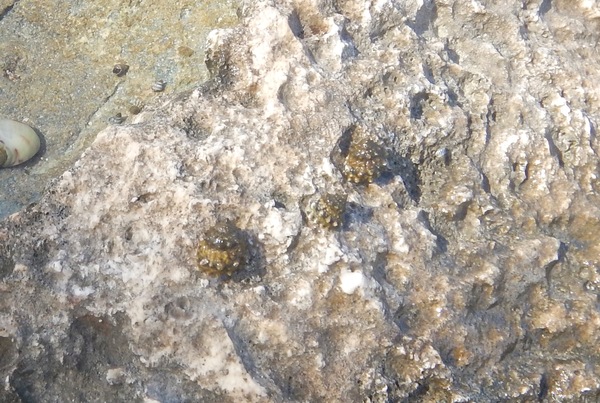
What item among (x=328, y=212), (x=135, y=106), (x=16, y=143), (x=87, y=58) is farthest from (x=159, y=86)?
(x=328, y=212)

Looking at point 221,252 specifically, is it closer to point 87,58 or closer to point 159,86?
point 159,86

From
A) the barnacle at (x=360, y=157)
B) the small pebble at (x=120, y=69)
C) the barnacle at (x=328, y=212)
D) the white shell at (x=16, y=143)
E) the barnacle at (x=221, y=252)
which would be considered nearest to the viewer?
the barnacle at (x=221, y=252)

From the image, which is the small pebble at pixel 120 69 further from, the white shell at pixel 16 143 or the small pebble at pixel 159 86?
the white shell at pixel 16 143

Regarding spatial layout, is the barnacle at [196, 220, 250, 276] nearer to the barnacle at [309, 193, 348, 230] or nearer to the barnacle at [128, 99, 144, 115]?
the barnacle at [309, 193, 348, 230]

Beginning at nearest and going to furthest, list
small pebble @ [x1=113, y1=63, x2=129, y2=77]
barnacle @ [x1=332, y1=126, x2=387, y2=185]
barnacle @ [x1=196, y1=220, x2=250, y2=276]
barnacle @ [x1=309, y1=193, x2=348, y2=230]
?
barnacle @ [x1=196, y1=220, x2=250, y2=276]
barnacle @ [x1=309, y1=193, x2=348, y2=230]
barnacle @ [x1=332, y1=126, x2=387, y2=185]
small pebble @ [x1=113, y1=63, x2=129, y2=77]

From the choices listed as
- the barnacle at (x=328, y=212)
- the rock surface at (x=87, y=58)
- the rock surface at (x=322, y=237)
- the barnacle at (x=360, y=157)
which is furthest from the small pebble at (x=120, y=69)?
the barnacle at (x=328, y=212)

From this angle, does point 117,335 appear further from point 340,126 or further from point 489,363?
point 489,363

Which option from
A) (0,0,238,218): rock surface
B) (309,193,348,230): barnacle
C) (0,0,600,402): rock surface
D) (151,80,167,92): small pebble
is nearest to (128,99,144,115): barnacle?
(0,0,238,218): rock surface
